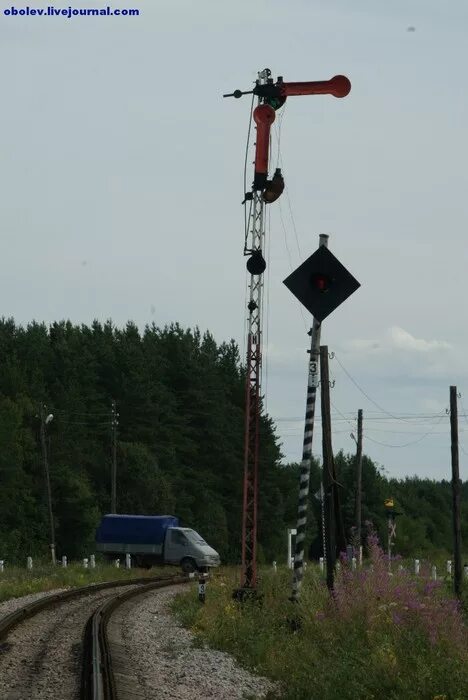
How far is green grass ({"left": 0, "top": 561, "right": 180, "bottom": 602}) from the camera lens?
30375mm

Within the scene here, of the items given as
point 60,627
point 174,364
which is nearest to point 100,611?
point 60,627

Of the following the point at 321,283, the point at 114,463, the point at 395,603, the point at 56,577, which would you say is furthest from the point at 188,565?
the point at 395,603

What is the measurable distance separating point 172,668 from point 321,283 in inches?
252

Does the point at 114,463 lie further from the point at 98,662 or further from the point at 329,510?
the point at 98,662

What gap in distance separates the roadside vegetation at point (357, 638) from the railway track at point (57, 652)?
1988mm

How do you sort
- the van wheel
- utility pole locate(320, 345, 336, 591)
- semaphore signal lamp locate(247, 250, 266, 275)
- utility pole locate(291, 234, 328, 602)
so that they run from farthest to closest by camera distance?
the van wheel → semaphore signal lamp locate(247, 250, 266, 275) → utility pole locate(320, 345, 336, 591) → utility pole locate(291, 234, 328, 602)

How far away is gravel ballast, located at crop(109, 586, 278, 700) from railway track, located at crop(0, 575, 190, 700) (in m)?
0.30

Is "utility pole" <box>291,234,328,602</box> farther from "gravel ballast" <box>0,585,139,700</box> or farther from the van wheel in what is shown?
the van wheel

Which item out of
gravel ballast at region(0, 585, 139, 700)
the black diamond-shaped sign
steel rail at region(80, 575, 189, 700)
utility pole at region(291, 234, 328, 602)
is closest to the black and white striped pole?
the black diamond-shaped sign

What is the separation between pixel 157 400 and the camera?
277 ft

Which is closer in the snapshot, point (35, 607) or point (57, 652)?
point (57, 652)

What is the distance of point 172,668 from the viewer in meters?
14.9

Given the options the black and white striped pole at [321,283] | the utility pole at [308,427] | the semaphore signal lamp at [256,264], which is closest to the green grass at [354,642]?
the utility pole at [308,427]

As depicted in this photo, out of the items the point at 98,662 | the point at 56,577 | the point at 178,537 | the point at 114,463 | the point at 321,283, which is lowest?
the point at 98,662
